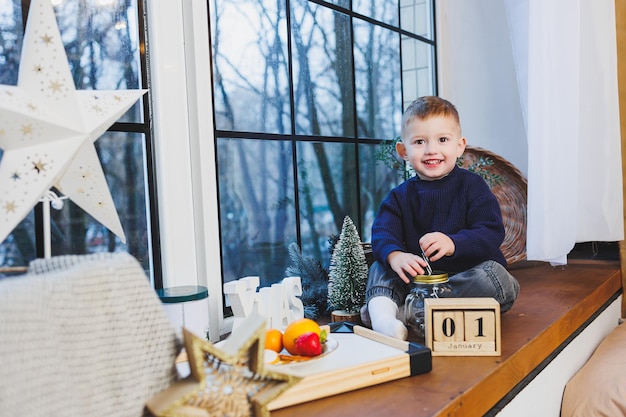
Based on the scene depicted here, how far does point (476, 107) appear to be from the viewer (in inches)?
83.7

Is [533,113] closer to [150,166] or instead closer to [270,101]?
[270,101]

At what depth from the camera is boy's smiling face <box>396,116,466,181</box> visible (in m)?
1.28

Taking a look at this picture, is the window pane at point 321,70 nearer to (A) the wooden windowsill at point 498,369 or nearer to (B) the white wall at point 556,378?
(A) the wooden windowsill at point 498,369

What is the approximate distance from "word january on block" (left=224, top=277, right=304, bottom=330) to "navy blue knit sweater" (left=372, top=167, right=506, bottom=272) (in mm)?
215

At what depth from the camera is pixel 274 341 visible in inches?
37.3

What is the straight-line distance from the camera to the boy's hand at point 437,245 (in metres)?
1.17

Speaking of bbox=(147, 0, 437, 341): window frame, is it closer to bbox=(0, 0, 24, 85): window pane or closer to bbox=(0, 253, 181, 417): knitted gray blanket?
bbox=(0, 0, 24, 85): window pane

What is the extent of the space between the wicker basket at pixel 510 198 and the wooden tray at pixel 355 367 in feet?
3.07

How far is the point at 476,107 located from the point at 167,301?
1524 mm

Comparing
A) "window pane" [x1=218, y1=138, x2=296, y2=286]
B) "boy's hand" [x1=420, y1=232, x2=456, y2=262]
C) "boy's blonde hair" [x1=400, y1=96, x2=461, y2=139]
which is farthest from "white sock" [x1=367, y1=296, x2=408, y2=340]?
"boy's blonde hair" [x1=400, y1=96, x2=461, y2=139]

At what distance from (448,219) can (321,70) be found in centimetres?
58

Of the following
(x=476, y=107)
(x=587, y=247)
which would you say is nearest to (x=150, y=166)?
(x=476, y=107)

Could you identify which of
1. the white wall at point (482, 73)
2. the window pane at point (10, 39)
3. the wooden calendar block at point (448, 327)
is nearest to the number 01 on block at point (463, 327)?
the wooden calendar block at point (448, 327)

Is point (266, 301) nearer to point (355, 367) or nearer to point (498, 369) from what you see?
point (355, 367)
